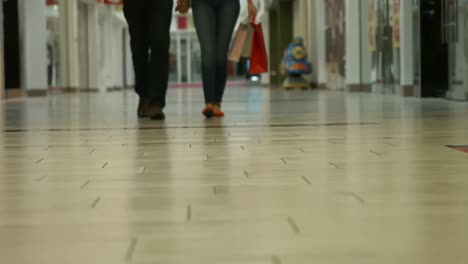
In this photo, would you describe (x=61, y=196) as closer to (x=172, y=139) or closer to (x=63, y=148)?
(x=63, y=148)

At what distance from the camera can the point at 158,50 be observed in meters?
7.18

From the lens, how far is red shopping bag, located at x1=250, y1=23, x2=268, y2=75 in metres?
8.19

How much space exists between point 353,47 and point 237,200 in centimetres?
1625

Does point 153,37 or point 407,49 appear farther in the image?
point 407,49

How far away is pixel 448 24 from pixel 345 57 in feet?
24.2

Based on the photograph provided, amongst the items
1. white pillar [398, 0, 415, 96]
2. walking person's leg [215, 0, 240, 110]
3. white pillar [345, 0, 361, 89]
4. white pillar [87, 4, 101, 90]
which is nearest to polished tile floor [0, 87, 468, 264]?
walking person's leg [215, 0, 240, 110]

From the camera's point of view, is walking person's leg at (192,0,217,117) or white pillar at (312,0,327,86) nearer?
walking person's leg at (192,0,217,117)

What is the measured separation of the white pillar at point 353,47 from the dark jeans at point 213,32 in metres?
11.2

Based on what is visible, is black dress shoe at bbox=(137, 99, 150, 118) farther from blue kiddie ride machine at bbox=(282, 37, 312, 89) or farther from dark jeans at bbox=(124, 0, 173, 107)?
blue kiddie ride machine at bbox=(282, 37, 312, 89)

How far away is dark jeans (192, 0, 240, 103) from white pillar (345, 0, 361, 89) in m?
11.2

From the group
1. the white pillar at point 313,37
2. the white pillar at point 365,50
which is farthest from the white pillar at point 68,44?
the white pillar at point 365,50

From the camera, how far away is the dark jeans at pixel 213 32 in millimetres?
7297

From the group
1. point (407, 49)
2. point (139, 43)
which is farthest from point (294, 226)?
point (407, 49)

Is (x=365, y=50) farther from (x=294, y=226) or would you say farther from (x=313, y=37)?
(x=294, y=226)
